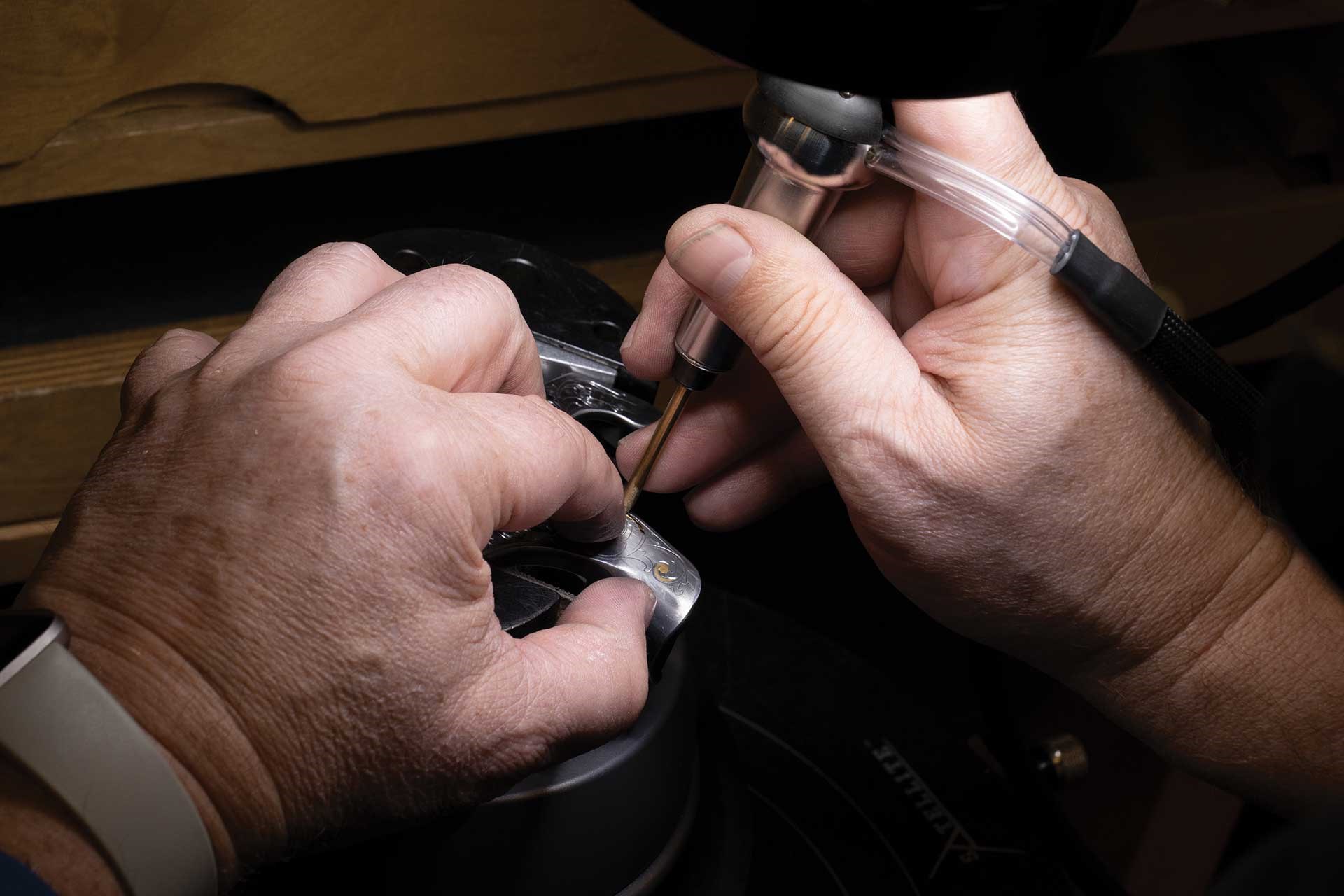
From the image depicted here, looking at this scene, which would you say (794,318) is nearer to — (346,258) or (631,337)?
Answer: (631,337)

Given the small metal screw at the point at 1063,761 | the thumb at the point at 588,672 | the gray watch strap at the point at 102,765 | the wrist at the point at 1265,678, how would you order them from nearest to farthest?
1. the gray watch strap at the point at 102,765
2. the thumb at the point at 588,672
3. the wrist at the point at 1265,678
4. the small metal screw at the point at 1063,761

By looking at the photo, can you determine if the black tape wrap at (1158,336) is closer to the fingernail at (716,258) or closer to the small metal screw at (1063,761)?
the fingernail at (716,258)

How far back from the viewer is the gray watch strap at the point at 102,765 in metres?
0.39

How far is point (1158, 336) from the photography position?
55cm

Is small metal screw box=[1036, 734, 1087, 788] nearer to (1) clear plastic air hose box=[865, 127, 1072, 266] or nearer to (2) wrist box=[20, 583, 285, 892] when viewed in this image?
(1) clear plastic air hose box=[865, 127, 1072, 266]

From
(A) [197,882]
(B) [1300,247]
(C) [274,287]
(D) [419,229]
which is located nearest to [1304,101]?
(B) [1300,247]

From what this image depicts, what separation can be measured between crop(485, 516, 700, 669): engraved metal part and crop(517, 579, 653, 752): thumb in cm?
3

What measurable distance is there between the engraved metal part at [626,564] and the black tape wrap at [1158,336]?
0.25 meters

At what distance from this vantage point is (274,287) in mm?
576

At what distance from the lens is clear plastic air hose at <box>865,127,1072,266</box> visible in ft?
1.76

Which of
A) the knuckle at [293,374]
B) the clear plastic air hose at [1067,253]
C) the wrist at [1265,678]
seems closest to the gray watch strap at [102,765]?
the knuckle at [293,374]

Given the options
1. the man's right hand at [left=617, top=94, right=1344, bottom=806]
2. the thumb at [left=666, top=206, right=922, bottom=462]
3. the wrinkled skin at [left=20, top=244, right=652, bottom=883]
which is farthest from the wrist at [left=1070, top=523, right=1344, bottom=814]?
the wrinkled skin at [left=20, top=244, right=652, bottom=883]

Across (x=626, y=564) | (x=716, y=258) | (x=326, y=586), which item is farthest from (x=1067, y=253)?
(x=326, y=586)

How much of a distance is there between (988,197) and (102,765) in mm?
453
